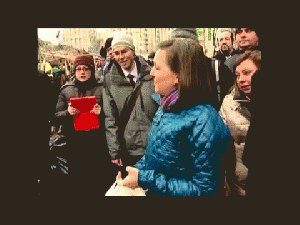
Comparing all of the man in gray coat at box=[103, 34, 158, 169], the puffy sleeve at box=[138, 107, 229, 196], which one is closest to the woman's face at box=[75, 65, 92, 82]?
the man in gray coat at box=[103, 34, 158, 169]

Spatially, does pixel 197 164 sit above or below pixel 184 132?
below

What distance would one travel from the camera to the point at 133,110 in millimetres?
2469

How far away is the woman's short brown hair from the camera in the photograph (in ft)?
6.28

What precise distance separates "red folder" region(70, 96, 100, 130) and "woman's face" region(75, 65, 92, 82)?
0.62ft

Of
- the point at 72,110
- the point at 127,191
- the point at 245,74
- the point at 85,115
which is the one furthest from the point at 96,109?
the point at 245,74

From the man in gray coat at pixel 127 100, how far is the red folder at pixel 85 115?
0.47 feet

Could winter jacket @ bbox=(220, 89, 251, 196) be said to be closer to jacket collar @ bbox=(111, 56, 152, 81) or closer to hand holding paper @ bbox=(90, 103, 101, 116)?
jacket collar @ bbox=(111, 56, 152, 81)

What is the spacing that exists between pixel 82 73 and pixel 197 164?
1392 millimetres

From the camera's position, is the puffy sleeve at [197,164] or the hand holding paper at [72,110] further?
the hand holding paper at [72,110]

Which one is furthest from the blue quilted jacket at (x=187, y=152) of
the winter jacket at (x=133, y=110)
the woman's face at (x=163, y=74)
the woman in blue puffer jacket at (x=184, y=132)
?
the winter jacket at (x=133, y=110)

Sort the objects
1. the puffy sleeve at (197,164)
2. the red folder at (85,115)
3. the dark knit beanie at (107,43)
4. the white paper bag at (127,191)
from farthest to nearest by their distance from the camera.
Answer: the red folder at (85,115)
the dark knit beanie at (107,43)
the white paper bag at (127,191)
the puffy sleeve at (197,164)

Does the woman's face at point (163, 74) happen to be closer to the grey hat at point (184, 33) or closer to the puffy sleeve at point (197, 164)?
the puffy sleeve at point (197, 164)

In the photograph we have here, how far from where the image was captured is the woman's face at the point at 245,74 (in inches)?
95.8

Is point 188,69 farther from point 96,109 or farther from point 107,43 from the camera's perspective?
point 96,109
